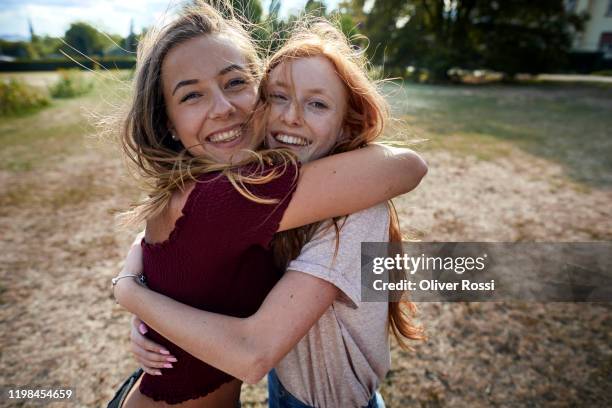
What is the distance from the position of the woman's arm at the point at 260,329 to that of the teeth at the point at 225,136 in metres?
0.83

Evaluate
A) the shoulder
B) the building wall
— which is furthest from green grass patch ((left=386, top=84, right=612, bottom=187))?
the building wall

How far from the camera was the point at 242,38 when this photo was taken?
1.96 meters

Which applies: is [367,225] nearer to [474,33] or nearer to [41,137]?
[41,137]

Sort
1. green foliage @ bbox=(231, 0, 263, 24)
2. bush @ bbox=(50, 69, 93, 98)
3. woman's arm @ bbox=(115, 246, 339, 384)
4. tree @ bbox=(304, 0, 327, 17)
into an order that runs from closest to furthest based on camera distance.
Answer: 1. woman's arm @ bbox=(115, 246, 339, 384)
2. tree @ bbox=(304, 0, 327, 17)
3. green foliage @ bbox=(231, 0, 263, 24)
4. bush @ bbox=(50, 69, 93, 98)

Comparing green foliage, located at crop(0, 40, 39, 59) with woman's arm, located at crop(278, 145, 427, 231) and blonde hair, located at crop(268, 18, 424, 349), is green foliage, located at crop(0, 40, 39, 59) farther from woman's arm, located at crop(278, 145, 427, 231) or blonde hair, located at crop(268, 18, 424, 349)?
woman's arm, located at crop(278, 145, 427, 231)

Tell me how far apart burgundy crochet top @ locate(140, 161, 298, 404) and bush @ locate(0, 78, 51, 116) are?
15.9 m

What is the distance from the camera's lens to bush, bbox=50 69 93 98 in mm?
18328

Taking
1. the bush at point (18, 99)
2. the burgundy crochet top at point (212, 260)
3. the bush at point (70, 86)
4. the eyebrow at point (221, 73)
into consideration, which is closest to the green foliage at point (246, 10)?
the eyebrow at point (221, 73)

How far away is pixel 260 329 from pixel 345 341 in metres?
0.40

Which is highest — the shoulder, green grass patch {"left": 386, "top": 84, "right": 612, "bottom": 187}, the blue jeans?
the shoulder

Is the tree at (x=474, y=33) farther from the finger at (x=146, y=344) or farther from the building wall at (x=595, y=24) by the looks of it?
the finger at (x=146, y=344)

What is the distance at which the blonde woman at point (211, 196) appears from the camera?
1229 millimetres

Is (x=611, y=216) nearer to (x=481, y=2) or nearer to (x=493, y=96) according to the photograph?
(x=493, y=96)

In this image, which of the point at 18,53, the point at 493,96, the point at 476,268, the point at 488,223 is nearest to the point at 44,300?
the point at 476,268
